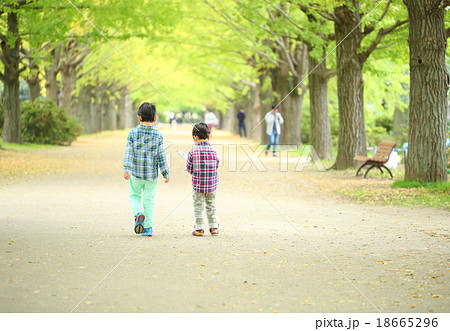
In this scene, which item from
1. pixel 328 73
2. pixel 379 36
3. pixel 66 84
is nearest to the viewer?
pixel 379 36

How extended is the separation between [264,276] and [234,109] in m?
52.5

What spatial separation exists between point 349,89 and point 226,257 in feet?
40.0

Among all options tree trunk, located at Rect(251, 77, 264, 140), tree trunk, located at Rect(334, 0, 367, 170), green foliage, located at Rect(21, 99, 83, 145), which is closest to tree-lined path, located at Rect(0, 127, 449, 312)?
tree trunk, located at Rect(334, 0, 367, 170)

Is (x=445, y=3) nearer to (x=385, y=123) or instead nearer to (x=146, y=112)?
(x=146, y=112)

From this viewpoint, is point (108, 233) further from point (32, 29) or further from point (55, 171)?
point (32, 29)

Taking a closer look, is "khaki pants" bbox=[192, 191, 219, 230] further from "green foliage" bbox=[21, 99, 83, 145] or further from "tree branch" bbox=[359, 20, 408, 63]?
"green foliage" bbox=[21, 99, 83, 145]

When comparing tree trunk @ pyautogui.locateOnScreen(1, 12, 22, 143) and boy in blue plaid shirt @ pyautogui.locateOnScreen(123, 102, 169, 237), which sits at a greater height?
tree trunk @ pyautogui.locateOnScreen(1, 12, 22, 143)

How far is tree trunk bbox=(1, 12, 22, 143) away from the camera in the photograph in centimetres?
2466

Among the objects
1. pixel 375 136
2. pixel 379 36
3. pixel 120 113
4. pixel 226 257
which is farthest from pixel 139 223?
pixel 120 113

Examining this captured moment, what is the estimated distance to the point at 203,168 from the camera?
324 inches

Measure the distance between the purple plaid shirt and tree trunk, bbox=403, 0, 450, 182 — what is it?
6760 millimetres

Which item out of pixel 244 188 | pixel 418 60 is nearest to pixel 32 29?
pixel 244 188

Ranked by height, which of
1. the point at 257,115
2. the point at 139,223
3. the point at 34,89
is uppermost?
the point at 34,89
